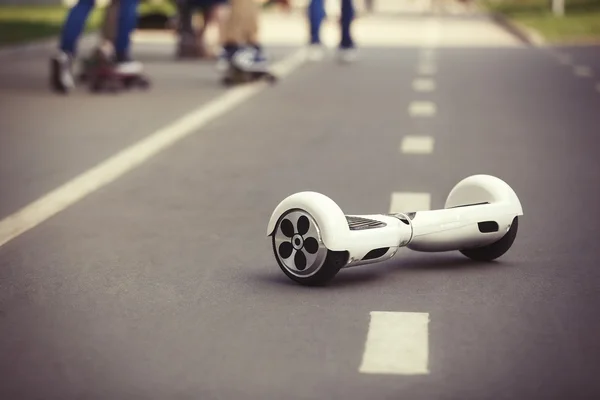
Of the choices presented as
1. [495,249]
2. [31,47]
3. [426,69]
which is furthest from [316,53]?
[495,249]

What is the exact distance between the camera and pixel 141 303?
16.6ft

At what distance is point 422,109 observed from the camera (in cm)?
1289

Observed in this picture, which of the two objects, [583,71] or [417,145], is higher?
[417,145]

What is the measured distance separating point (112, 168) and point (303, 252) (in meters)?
3.51

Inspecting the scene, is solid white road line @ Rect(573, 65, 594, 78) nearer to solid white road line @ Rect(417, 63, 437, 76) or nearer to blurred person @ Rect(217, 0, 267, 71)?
Answer: solid white road line @ Rect(417, 63, 437, 76)

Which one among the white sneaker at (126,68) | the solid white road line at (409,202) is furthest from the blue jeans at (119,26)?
the solid white road line at (409,202)

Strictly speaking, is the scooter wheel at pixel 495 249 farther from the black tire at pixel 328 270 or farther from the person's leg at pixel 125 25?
the person's leg at pixel 125 25

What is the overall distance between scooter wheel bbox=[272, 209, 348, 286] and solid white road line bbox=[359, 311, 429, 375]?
0.37 meters

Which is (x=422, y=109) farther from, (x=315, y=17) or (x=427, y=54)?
(x=427, y=54)

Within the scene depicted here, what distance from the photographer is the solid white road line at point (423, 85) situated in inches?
596

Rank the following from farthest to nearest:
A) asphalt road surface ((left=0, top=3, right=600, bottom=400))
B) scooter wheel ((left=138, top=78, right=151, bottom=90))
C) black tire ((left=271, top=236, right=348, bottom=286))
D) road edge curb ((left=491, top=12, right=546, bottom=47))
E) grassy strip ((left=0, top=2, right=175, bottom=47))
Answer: road edge curb ((left=491, top=12, right=546, bottom=47)), grassy strip ((left=0, top=2, right=175, bottom=47)), scooter wheel ((left=138, top=78, right=151, bottom=90)), black tire ((left=271, top=236, right=348, bottom=286)), asphalt road surface ((left=0, top=3, right=600, bottom=400))

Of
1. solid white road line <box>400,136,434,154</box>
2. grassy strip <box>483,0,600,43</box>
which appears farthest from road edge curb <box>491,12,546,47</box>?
solid white road line <box>400,136,434,154</box>

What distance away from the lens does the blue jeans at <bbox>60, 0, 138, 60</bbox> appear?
13.5 metres

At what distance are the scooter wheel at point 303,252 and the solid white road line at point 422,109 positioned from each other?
7.07 metres
